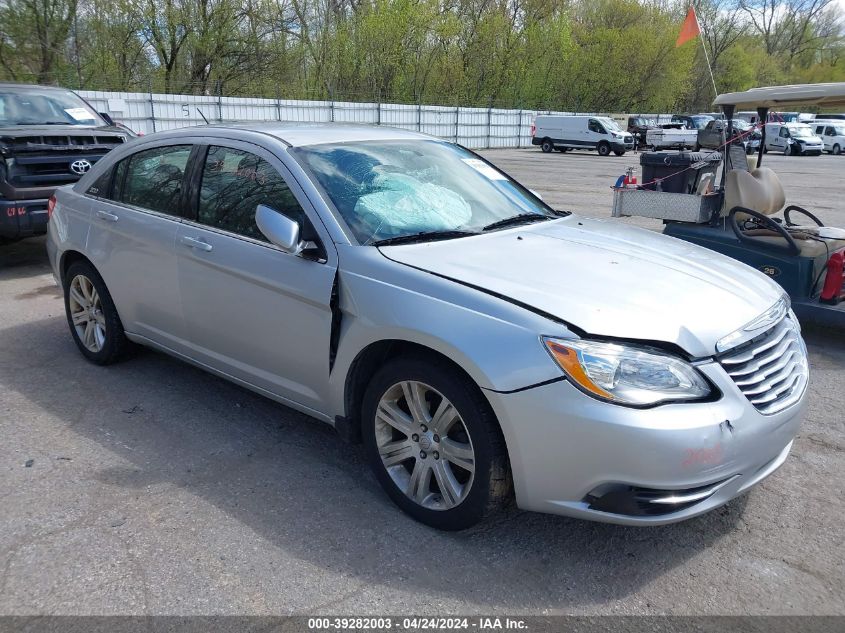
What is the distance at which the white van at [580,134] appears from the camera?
34531mm

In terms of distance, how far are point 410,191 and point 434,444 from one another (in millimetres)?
1409

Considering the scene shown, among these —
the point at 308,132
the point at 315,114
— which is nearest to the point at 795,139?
the point at 315,114

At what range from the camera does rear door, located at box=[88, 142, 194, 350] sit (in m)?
4.16

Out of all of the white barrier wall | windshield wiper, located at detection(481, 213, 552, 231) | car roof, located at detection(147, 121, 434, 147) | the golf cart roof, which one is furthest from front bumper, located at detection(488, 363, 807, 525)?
the white barrier wall

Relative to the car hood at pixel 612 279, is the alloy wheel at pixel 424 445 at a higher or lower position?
lower

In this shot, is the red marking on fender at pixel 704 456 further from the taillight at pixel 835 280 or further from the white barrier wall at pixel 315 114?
the white barrier wall at pixel 315 114

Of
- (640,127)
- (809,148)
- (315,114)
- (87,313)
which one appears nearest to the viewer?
(87,313)

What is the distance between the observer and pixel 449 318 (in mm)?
2814

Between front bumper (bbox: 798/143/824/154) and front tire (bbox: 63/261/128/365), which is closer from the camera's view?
front tire (bbox: 63/261/128/365)

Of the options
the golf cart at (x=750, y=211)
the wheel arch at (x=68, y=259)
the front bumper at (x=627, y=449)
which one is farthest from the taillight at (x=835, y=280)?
the wheel arch at (x=68, y=259)

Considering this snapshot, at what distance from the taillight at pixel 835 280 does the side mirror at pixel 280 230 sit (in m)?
4.28

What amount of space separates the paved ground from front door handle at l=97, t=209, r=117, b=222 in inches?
46.7

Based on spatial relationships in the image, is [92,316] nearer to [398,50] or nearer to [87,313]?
[87,313]

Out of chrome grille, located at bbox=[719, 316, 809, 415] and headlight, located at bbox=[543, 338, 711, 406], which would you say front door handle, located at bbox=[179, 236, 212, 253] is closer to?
headlight, located at bbox=[543, 338, 711, 406]
